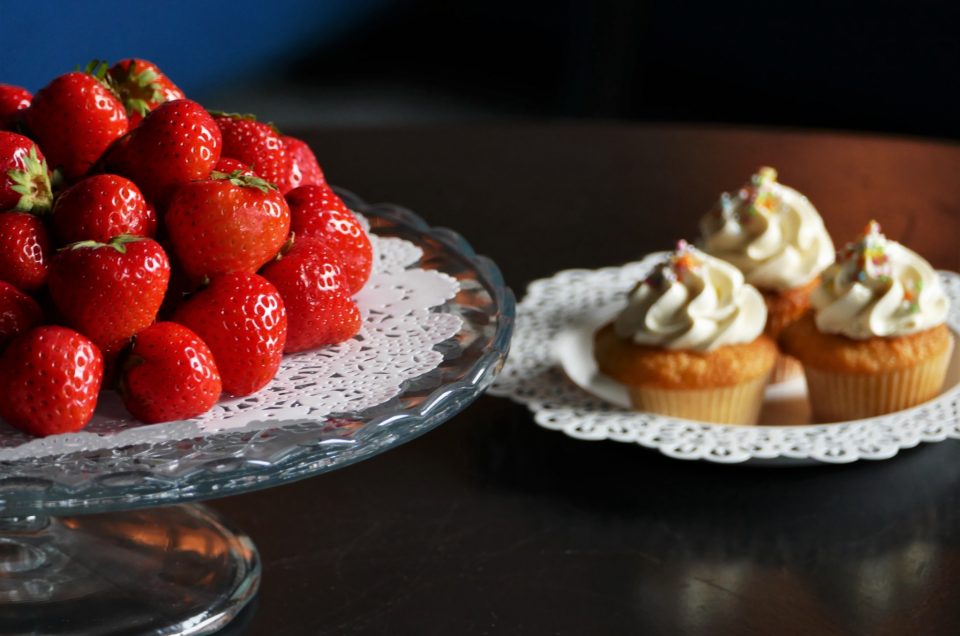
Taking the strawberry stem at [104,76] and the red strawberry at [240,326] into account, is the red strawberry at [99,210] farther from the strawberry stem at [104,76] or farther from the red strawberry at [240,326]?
the strawberry stem at [104,76]

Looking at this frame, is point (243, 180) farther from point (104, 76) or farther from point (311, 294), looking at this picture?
point (104, 76)

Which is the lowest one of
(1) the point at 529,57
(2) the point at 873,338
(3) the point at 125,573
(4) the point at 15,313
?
(1) the point at 529,57

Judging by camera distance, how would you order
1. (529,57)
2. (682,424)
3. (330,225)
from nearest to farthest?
(330,225) → (682,424) → (529,57)

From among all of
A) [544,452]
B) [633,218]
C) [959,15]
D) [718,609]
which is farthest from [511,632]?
[959,15]

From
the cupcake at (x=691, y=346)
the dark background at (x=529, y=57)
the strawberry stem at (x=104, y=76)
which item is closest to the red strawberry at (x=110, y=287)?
the strawberry stem at (x=104, y=76)

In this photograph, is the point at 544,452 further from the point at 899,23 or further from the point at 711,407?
the point at 899,23

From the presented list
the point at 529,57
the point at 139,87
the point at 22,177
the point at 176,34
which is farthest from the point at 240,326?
the point at 529,57
